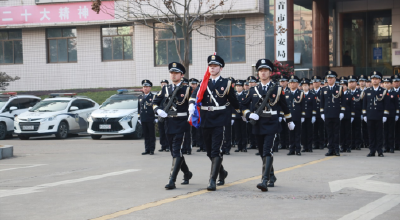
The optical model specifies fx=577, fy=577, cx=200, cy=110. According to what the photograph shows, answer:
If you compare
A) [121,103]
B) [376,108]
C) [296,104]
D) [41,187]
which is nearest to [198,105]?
[41,187]

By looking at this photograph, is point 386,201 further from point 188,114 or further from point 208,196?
Result: point 188,114

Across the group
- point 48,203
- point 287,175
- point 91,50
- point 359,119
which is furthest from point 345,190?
point 91,50

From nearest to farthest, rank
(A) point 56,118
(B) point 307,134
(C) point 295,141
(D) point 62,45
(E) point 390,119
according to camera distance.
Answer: (C) point 295,141
(E) point 390,119
(B) point 307,134
(A) point 56,118
(D) point 62,45

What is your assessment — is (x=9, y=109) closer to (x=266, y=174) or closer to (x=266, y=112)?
(x=266, y=112)

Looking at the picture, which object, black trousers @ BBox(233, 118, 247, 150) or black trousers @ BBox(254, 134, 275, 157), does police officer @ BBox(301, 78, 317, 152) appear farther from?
black trousers @ BBox(254, 134, 275, 157)

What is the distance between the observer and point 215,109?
360 inches

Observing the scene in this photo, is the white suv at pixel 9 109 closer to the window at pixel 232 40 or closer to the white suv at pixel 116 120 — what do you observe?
the white suv at pixel 116 120

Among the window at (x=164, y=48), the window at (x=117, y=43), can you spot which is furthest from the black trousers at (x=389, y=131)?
A: the window at (x=117, y=43)

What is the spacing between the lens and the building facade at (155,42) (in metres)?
31.3

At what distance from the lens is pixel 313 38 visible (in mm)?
30312

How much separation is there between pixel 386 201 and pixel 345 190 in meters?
1.05

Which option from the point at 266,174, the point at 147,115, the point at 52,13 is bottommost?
the point at 266,174

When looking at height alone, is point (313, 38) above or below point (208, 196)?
above

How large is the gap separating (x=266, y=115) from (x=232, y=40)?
22.8m
